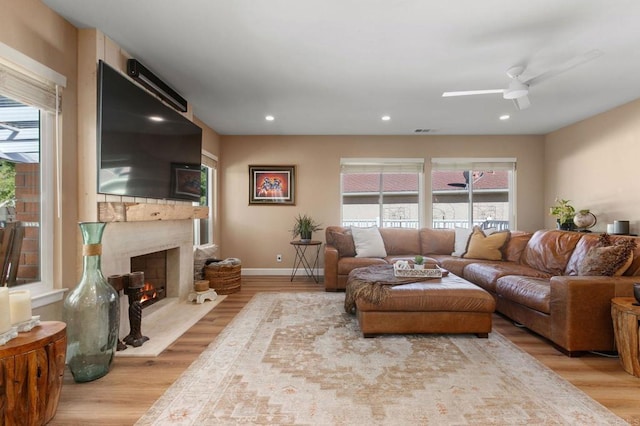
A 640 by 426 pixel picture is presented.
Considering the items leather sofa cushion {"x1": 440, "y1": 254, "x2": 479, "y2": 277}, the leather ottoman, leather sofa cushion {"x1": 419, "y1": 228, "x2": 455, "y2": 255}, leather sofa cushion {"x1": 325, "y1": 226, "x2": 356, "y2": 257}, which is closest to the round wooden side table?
leather sofa cushion {"x1": 325, "y1": 226, "x2": 356, "y2": 257}

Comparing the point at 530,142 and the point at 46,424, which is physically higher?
the point at 530,142

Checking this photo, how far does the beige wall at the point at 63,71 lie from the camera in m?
2.01

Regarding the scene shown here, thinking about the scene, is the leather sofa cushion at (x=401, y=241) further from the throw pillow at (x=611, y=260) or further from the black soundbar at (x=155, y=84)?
the black soundbar at (x=155, y=84)

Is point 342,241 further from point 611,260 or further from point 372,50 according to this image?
point 611,260

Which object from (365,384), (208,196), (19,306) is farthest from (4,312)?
(208,196)

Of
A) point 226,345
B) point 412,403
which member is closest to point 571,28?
point 412,403

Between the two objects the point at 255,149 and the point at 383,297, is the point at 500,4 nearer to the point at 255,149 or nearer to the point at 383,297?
the point at 383,297

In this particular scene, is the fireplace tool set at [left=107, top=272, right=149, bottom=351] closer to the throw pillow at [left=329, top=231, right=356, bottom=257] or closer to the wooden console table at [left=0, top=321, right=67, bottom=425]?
the wooden console table at [left=0, top=321, right=67, bottom=425]

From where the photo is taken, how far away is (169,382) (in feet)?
6.58

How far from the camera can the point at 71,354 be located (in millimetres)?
1999

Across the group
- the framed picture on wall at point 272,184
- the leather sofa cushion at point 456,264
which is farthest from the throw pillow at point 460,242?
the framed picture on wall at point 272,184

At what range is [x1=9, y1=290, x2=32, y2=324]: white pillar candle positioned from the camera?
1.63 metres

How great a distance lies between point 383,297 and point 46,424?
2.27m

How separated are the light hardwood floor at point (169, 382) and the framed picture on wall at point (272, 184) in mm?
2963
